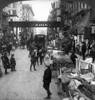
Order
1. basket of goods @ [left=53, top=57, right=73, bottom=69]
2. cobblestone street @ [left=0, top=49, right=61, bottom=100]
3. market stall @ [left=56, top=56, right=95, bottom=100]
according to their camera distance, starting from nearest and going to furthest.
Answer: market stall @ [left=56, top=56, right=95, bottom=100], cobblestone street @ [left=0, top=49, right=61, bottom=100], basket of goods @ [left=53, top=57, right=73, bottom=69]

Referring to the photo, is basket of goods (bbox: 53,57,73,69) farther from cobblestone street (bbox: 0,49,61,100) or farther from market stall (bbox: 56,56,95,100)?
market stall (bbox: 56,56,95,100)

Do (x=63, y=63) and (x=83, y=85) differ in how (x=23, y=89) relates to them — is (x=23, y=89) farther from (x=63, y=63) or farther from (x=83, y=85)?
(x=83, y=85)

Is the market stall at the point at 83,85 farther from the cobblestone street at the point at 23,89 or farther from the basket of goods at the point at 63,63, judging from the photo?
the basket of goods at the point at 63,63

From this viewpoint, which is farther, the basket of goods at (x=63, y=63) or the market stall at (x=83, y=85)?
the basket of goods at (x=63, y=63)

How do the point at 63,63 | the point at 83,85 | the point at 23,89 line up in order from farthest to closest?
the point at 63,63 → the point at 23,89 → the point at 83,85

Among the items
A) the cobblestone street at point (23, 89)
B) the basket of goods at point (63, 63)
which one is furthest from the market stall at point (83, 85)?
the basket of goods at point (63, 63)

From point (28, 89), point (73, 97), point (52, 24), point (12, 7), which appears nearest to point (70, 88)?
point (73, 97)

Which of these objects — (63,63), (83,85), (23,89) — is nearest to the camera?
(83,85)

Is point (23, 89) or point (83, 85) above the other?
point (83, 85)

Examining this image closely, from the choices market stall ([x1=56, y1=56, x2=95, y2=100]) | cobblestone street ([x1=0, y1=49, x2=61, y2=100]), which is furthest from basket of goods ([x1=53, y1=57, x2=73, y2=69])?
market stall ([x1=56, y1=56, x2=95, y2=100])

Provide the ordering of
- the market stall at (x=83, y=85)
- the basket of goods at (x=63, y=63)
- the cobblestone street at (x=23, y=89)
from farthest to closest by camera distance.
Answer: the basket of goods at (x=63, y=63) < the cobblestone street at (x=23, y=89) < the market stall at (x=83, y=85)

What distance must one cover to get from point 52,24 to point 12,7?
25.4m

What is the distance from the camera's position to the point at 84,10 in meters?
29.7

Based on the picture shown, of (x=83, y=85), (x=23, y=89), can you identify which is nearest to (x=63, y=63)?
(x=23, y=89)
